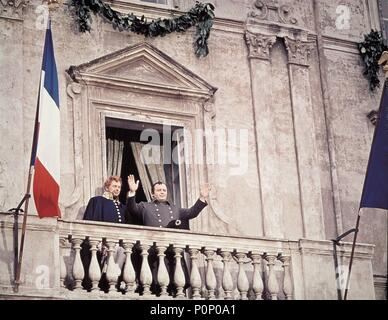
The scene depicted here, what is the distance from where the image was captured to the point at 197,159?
2177 cm

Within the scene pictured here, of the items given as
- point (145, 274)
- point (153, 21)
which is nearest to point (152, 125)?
point (153, 21)

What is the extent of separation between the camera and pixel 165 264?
63.6 feet

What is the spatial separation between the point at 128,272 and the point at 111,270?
23cm

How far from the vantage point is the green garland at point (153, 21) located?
21.7 m

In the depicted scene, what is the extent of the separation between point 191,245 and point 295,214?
293 centimetres

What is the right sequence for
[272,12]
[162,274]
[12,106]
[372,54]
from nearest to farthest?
[162,274], [12,106], [272,12], [372,54]

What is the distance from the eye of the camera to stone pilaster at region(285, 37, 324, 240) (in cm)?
2198

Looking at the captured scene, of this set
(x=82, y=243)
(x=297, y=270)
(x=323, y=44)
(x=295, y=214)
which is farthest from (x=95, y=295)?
(x=323, y=44)

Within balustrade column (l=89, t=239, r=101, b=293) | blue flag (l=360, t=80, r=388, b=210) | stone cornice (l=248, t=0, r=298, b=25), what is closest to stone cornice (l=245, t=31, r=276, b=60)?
stone cornice (l=248, t=0, r=298, b=25)

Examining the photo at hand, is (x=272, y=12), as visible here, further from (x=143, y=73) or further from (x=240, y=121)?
(x=143, y=73)

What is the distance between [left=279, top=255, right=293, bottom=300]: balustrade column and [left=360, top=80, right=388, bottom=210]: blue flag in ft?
4.11

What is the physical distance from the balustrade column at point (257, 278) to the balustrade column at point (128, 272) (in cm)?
175

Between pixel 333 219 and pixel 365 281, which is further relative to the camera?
pixel 333 219

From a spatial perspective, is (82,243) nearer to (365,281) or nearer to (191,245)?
(191,245)
